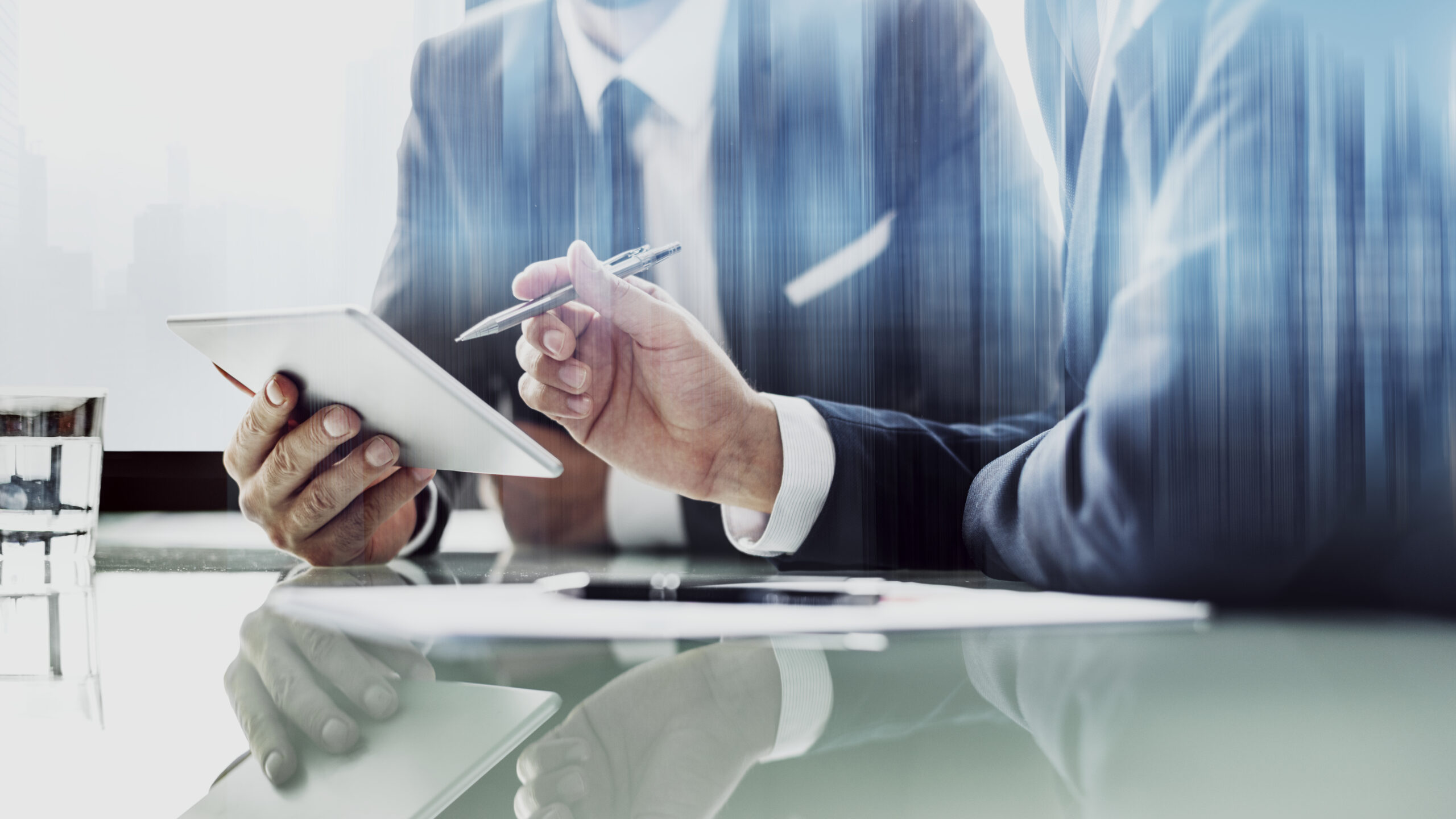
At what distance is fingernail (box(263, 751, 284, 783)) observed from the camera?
0.16 m

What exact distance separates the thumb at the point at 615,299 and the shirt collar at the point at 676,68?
250mm

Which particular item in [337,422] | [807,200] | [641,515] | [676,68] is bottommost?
[641,515]

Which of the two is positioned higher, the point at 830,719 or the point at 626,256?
the point at 626,256

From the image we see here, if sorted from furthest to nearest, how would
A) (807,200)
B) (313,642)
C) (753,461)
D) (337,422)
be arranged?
(807,200)
(753,461)
(337,422)
(313,642)

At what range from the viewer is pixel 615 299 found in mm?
417

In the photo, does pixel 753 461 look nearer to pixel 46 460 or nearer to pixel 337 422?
pixel 337 422

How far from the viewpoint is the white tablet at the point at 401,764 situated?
0.47ft

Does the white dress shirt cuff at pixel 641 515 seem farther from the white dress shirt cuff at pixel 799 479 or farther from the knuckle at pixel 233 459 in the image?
the knuckle at pixel 233 459

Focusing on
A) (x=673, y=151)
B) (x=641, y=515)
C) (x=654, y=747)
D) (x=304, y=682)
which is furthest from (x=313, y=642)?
(x=673, y=151)

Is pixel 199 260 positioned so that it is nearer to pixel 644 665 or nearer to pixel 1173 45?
pixel 644 665

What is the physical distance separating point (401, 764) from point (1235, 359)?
0.44 meters

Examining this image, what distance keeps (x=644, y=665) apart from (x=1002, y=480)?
0.26 meters

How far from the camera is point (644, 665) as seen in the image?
0.24 metres

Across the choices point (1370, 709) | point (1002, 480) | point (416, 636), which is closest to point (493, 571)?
point (416, 636)
